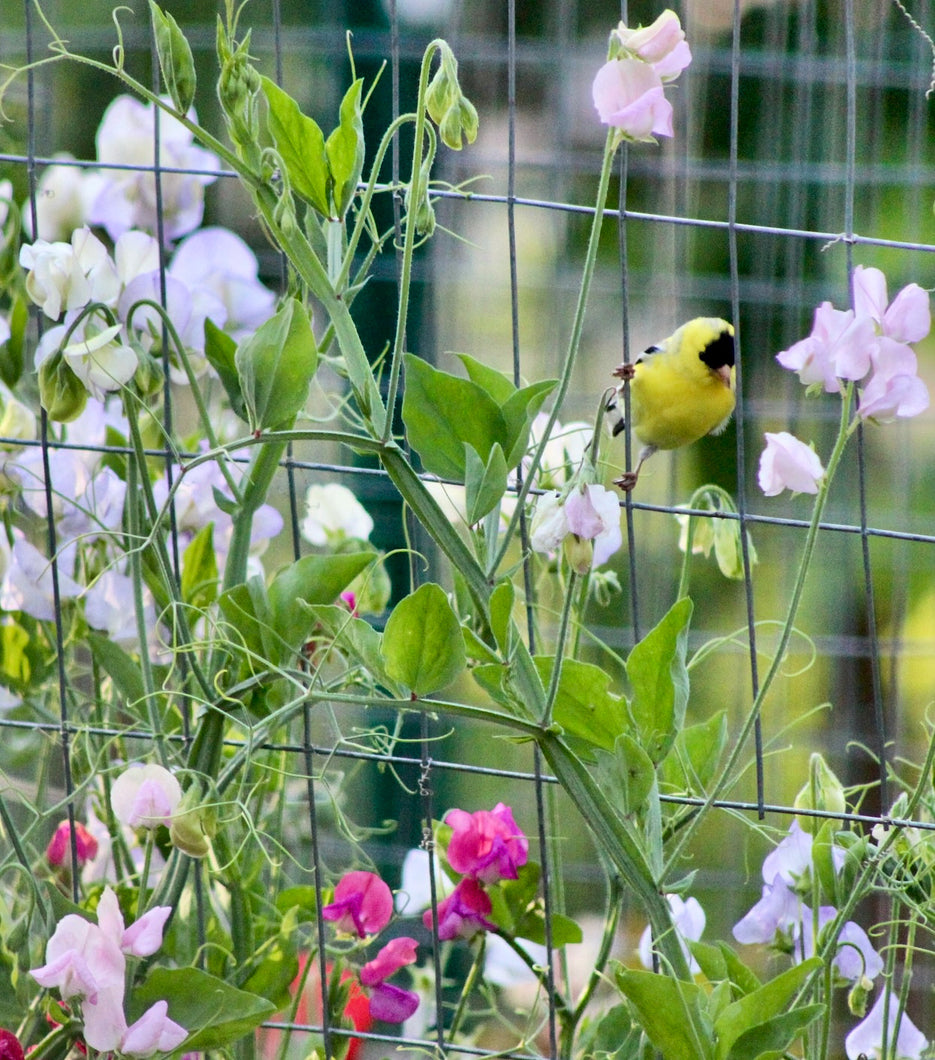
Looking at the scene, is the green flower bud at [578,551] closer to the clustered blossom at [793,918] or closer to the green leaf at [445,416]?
the green leaf at [445,416]

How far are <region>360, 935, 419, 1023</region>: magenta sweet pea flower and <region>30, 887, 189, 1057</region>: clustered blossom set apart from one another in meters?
0.13

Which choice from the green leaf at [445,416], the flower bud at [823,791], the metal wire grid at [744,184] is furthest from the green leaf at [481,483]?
the metal wire grid at [744,184]

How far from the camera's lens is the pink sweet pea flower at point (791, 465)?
24.4 inches

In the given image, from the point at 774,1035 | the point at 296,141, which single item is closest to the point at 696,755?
the point at 774,1035

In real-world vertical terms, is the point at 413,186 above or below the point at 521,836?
above

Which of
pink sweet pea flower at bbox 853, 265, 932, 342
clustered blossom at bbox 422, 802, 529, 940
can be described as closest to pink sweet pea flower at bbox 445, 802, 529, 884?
clustered blossom at bbox 422, 802, 529, 940

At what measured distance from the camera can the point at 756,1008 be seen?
2.06 ft

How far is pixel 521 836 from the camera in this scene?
745 mm

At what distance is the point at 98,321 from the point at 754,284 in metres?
1.00

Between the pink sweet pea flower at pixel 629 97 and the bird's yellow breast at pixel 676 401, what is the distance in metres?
0.51

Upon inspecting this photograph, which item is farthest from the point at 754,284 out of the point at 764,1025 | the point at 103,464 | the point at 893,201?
the point at 764,1025

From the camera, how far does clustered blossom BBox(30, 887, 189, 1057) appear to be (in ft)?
2.09

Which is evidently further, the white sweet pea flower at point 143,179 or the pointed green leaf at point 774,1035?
the white sweet pea flower at point 143,179

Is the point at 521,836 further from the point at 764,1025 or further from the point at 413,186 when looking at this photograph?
the point at 413,186
